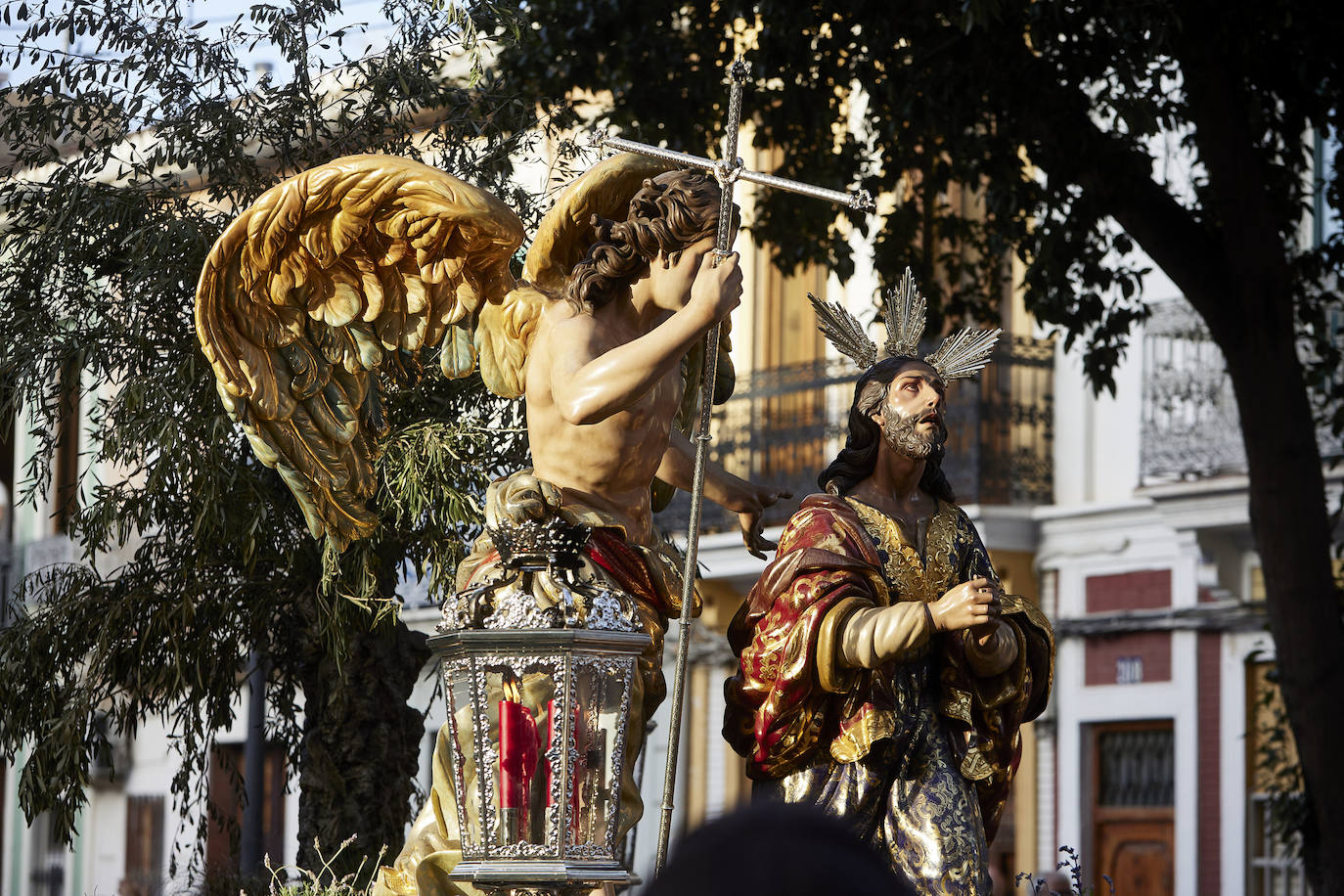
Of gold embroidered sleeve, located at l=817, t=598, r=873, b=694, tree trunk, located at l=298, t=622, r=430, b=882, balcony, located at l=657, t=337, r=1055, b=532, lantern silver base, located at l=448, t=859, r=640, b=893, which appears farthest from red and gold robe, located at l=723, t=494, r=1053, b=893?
balcony, located at l=657, t=337, r=1055, b=532

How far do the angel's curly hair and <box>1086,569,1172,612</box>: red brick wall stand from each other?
401 inches

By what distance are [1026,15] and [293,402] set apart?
4919 mm

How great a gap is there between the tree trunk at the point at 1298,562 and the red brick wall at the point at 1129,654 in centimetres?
499

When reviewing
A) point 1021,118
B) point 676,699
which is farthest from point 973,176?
point 676,699

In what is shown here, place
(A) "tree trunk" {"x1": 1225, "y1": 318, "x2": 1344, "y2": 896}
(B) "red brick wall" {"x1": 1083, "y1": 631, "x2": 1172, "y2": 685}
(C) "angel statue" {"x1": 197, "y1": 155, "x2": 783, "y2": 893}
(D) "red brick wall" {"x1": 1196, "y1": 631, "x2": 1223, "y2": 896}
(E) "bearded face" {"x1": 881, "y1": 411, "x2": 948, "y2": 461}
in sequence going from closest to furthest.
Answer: (C) "angel statue" {"x1": 197, "y1": 155, "x2": 783, "y2": 893}, (E) "bearded face" {"x1": 881, "y1": 411, "x2": 948, "y2": 461}, (A) "tree trunk" {"x1": 1225, "y1": 318, "x2": 1344, "y2": 896}, (D) "red brick wall" {"x1": 1196, "y1": 631, "x2": 1223, "y2": 896}, (B) "red brick wall" {"x1": 1083, "y1": 631, "x2": 1172, "y2": 685}

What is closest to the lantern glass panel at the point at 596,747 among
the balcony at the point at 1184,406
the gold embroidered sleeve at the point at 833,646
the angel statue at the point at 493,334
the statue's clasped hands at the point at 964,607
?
the angel statue at the point at 493,334

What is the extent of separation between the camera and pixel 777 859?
4.64ft

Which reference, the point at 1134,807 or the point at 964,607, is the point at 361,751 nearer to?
the point at 964,607

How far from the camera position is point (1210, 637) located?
14070 mm

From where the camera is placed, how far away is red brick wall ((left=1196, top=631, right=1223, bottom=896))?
1370 centimetres

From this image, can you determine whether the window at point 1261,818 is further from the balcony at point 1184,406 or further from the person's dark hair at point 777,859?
the person's dark hair at point 777,859

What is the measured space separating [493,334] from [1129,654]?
1002 centimetres

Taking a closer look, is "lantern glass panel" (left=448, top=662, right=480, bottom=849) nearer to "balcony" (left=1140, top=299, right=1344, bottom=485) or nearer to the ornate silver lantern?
the ornate silver lantern

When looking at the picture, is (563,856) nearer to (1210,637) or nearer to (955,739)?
(955,739)
